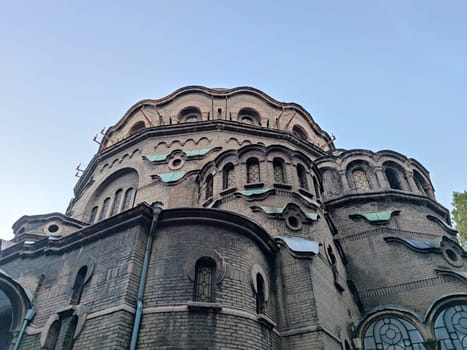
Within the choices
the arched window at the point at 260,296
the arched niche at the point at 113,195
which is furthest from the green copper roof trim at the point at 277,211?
the arched niche at the point at 113,195

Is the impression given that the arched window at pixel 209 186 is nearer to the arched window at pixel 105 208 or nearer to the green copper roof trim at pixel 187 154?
the green copper roof trim at pixel 187 154

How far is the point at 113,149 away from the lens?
21188mm

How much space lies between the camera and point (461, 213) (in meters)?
21.7

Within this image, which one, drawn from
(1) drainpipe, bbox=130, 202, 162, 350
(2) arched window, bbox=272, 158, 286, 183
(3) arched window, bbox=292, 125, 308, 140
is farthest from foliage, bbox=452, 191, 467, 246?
(1) drainpipe, bbox=130, 202, 162, 350

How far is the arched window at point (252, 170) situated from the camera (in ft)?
46.2

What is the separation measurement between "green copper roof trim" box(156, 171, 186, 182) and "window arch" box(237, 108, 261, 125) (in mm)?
6702

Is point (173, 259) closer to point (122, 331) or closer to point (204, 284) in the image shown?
point (204, 284)

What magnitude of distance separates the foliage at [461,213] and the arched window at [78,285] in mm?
21041

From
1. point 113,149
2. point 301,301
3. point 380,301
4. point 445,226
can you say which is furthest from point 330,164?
point 113,149

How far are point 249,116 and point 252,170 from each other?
899 centimetres

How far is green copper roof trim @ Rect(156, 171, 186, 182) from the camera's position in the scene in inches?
655

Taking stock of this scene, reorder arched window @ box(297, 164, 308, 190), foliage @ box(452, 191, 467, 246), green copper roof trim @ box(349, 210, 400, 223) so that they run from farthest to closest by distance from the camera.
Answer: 1. foliage @ box(452, 191, 467, 246)
2. green copper roof trim @ box(349, 210, 400, 223)
3. arched window @ box(297, 164, 308, 190)

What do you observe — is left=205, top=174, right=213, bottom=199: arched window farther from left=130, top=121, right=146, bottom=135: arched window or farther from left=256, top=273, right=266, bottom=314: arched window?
left=130, top=121, right=146, bottom=135: arched window

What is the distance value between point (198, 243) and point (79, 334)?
3.36 m
